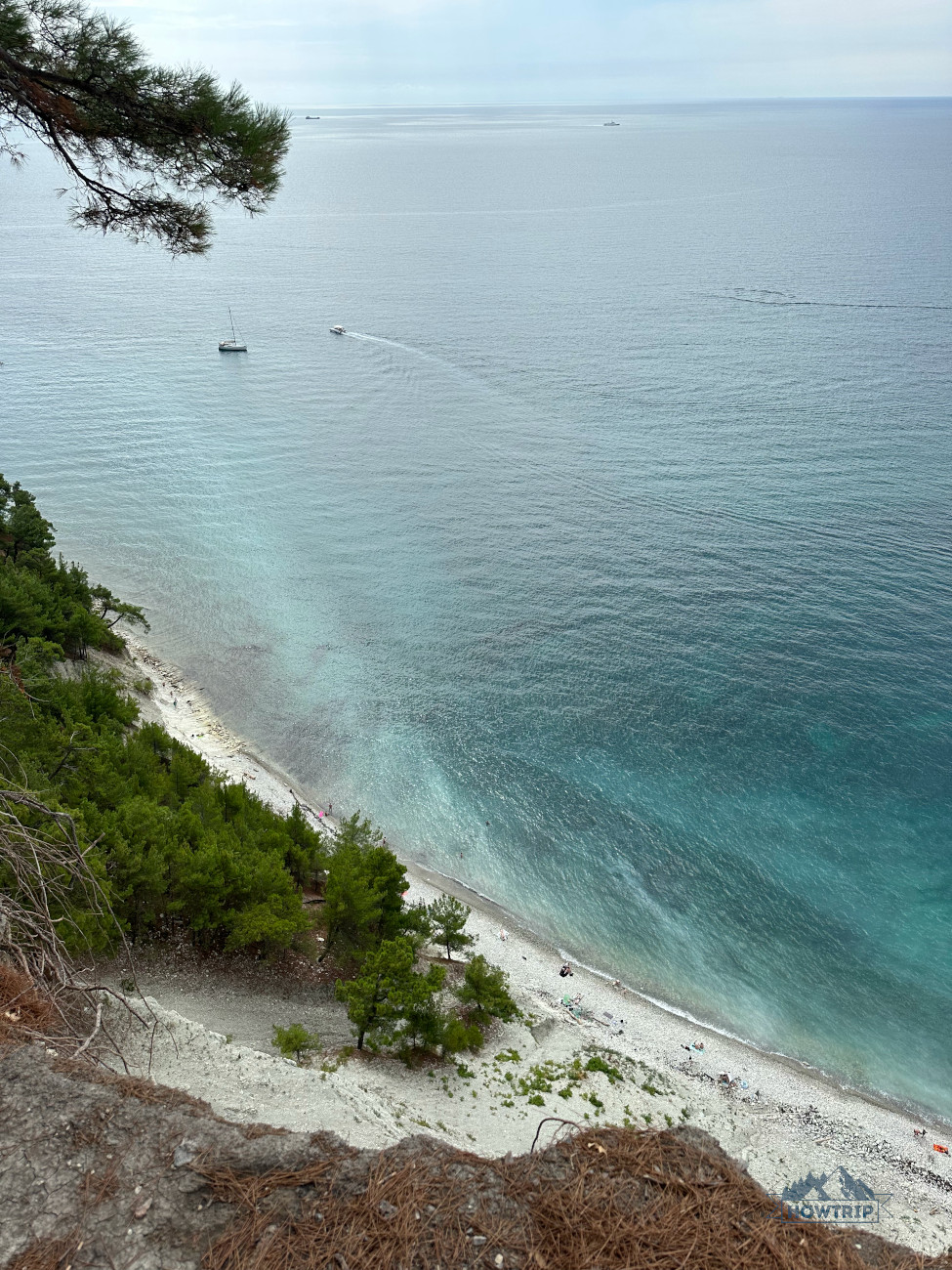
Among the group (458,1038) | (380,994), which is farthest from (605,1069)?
(380,994)

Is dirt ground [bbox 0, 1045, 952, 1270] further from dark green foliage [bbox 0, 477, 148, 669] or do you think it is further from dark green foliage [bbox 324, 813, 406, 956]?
dark green foliage [bbox 0, 477, 148, 669]

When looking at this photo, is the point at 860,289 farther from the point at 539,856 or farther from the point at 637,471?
the point at 539,856

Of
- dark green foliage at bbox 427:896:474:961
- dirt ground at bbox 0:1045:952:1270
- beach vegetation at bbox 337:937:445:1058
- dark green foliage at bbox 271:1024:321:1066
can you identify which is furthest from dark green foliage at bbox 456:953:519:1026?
dirt ground at bbox 0:1045:952:1270

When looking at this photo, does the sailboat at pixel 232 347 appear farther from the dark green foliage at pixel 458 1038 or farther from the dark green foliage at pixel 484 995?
the dark green foliage at pixel 458 1038

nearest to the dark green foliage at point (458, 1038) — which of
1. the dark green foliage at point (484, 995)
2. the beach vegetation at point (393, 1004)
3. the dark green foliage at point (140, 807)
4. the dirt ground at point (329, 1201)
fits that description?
the beach vegetation at point (393, 1004)

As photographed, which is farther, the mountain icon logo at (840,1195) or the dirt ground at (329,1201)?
the mountain icon logo at (840,1195)

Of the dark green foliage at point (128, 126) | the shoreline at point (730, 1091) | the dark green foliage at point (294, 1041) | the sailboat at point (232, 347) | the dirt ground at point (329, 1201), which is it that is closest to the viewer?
the dirt ground at point (329, 1201)
